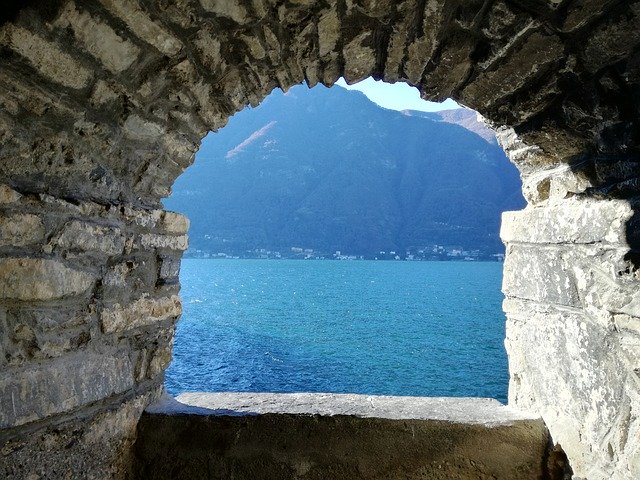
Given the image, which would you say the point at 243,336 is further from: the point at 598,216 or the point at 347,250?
the point at 347,250

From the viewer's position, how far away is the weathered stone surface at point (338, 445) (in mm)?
1651

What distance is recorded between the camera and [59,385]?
1.30 metres

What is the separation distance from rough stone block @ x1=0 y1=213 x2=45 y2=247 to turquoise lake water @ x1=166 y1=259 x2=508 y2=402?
11.3 m

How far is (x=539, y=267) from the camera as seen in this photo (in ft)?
5.75

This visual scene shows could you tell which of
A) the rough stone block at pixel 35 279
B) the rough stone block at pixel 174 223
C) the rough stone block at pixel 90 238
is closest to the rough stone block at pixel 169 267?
the rough stone block at pixel 174 223

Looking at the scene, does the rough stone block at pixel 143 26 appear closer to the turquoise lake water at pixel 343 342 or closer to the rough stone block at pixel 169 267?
the rough stone block at pixel 169 267

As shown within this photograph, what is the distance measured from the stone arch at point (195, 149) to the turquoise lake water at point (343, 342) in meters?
11.1

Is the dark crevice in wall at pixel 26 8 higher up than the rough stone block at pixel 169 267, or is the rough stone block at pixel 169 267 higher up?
the dark crevice in wall at pixel 26 8

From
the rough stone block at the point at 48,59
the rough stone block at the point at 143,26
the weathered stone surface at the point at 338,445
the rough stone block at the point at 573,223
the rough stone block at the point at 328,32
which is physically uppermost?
the rough stone block at the point at 328,32

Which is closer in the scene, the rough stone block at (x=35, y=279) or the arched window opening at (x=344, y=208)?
the rough stone block at (x=35, y=279)

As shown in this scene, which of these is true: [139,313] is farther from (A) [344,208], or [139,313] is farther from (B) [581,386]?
(A) [344,208]

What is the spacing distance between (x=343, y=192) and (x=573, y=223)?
335ft

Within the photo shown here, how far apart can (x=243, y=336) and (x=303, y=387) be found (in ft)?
34.2

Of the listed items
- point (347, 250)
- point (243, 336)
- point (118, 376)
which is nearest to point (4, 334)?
point (118, 376)
